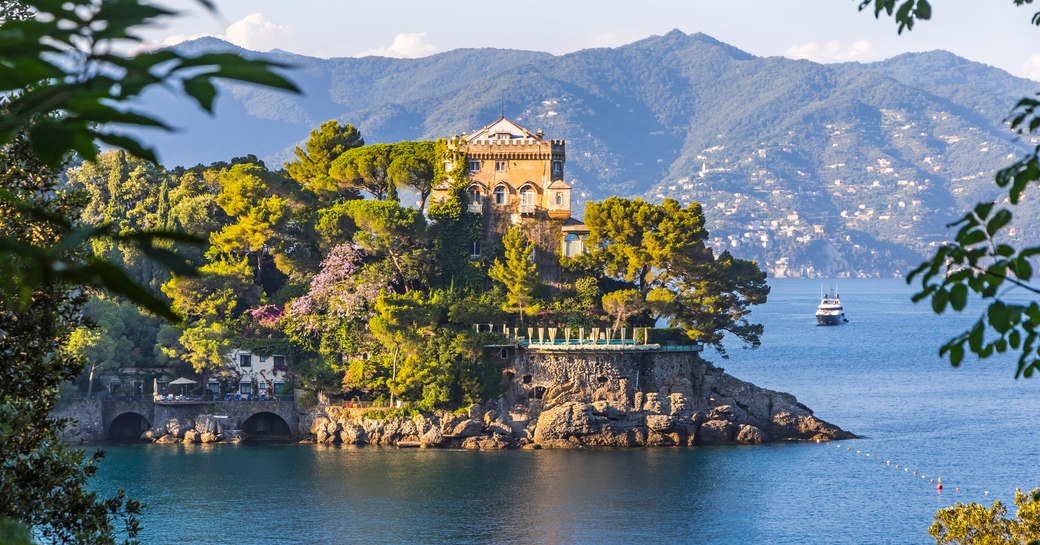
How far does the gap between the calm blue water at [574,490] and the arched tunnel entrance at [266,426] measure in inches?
88.4

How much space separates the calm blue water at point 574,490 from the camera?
46156 mm

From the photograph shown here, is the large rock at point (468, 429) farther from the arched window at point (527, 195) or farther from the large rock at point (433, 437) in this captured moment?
the arched window at point (527, 195)

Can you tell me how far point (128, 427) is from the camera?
6328 centimetres

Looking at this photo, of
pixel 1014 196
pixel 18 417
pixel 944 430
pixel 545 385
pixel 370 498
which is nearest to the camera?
pixel 1014 196

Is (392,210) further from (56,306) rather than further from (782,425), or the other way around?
(56,306)

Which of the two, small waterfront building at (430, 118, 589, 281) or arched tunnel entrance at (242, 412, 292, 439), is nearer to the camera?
arched tunnel entrance at (242, 412, 292, 439)

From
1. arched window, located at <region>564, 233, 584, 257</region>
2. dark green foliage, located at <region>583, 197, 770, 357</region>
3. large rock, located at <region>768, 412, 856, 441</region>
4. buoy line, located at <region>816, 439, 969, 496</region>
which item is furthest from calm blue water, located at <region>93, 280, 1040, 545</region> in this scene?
arched window, located at <region>564, 233, 584, 257</region>

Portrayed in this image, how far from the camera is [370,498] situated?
164ft

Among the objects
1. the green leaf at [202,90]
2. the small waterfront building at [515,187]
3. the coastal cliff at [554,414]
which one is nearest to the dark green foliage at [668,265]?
the small waterfront building at [515,187]

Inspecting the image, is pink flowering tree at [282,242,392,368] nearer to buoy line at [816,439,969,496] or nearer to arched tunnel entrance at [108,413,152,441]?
arched tunnel entrance at [108,413,152,441]

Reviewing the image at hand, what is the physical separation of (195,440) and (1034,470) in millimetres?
34462

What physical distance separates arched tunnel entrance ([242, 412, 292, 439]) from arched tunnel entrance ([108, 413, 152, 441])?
4168 millimetres

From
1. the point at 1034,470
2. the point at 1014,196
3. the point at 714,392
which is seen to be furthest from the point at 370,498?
the point at 1014,196

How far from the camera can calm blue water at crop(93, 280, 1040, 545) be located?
151 feet
